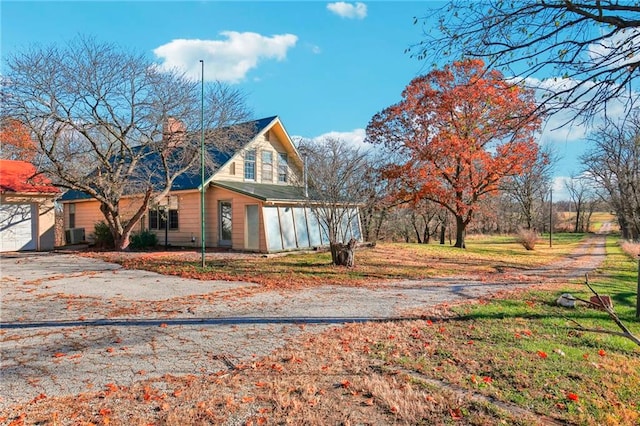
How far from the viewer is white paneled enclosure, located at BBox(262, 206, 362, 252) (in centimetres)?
1644

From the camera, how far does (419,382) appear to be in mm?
4094

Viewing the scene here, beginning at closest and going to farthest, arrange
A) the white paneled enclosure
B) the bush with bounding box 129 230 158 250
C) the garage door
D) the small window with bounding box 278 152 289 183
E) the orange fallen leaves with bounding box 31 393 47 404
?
the orange fallen leaves with bounding box 31 393 47 404 < the white paneled enclosure < the garage door < the bush with bounding box 129 230 158 250 < the small window with bounding box 278 152 289 183

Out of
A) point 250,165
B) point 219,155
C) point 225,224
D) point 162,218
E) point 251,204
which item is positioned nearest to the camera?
point 251,204

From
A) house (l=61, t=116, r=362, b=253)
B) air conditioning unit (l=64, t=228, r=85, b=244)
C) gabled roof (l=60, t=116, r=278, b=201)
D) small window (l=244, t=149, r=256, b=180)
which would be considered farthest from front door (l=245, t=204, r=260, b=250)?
air conditioning unit (l=64, t=228, r=85, b=244)

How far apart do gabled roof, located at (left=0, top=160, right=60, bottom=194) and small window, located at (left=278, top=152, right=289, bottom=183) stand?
33.2 ft

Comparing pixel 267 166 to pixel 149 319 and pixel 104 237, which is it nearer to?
pixel 104 237

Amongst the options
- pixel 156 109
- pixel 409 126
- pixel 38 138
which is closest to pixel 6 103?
pixel 38 138

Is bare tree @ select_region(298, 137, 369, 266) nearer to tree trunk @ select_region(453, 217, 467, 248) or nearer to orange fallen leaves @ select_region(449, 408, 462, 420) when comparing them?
orange fallen leaves @ select_region(449, 408, 462, 420)

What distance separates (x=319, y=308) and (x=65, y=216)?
23.4 metres

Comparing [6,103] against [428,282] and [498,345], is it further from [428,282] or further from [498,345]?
[498,345]

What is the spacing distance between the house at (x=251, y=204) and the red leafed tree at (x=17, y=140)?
4821 millimetres

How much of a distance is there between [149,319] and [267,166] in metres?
14.6

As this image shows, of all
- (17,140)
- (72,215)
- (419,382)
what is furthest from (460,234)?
(72,215)

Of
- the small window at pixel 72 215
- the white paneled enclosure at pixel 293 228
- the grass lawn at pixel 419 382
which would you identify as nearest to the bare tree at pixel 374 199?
the white paneled enclosure at pixel 293 228
